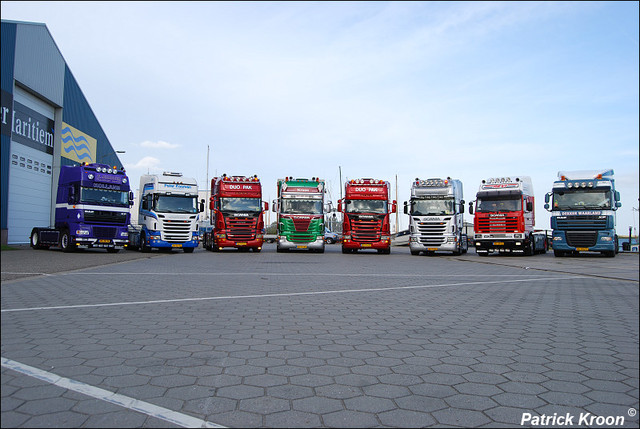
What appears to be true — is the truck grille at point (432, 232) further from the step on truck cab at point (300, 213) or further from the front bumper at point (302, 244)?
the front bumper at point (302, 244)

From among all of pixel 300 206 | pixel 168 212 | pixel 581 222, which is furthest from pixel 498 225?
pixel 168 212

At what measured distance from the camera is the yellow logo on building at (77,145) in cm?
3269

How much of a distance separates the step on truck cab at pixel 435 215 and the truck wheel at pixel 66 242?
598 inches

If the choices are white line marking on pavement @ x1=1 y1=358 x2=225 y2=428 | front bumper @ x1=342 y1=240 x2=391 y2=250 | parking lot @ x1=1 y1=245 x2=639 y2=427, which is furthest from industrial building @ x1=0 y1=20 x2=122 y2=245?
white line marking on pavement @ x1=1 y1=358 x2=225 y2=428

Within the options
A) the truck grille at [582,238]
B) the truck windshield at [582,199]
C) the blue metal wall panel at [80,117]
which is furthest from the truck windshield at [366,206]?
the blue metal wall panel at [80,117]

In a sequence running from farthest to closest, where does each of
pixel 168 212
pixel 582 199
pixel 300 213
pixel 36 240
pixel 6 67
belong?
pixel 6 67, pixel 300 213, pixel 36 240, pixel 168 212, pixel 582 199

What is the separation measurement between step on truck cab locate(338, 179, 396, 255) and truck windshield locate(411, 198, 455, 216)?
1295 millimetres

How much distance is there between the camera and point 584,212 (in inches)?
797

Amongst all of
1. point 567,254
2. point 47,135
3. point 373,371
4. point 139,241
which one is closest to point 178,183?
point 139,241

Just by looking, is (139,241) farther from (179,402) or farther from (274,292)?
(179,402)

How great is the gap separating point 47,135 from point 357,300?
97.4 ft

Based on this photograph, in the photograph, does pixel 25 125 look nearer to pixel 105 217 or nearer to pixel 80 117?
pixel 80 117

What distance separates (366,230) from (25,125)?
799 inches

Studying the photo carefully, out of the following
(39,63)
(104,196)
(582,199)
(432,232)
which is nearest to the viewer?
(582,199)
